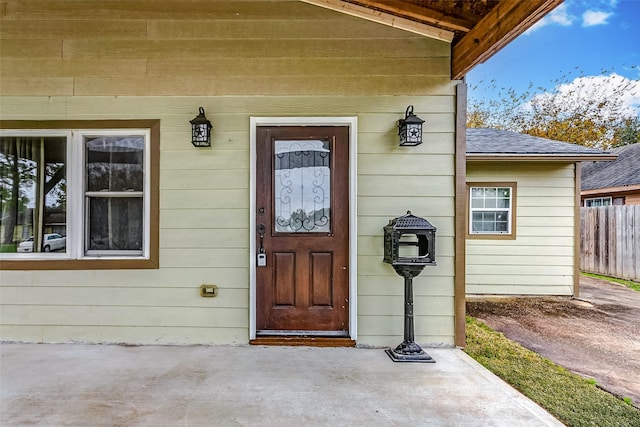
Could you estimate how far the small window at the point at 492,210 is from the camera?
544 centimetres

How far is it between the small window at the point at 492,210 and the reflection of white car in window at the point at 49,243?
5564mm

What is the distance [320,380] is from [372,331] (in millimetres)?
789

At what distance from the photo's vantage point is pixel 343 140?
9.45 ft

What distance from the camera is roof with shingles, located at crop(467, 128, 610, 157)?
508 centimetres

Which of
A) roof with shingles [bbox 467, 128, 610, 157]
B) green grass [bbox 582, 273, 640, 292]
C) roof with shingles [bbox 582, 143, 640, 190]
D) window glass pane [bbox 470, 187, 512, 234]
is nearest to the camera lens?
roof with shingles [bbox 467, 128, 610, 157]

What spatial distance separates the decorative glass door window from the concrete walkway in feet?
3.61

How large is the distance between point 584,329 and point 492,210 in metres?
2.29

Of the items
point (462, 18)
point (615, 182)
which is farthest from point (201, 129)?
point (615, 182)

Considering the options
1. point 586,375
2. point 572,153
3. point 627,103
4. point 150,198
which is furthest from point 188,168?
point 627,103

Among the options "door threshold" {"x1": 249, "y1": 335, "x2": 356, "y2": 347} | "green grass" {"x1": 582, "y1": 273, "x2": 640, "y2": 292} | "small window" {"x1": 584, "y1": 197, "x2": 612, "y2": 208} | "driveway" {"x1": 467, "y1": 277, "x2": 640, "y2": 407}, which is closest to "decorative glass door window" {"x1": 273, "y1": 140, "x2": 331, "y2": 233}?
"door threshold" {"x1": 249, "y1": 335, "x2": 356, "y2": 347}

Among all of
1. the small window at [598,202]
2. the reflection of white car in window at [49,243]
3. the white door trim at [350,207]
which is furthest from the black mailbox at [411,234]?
the small window at [598,202]

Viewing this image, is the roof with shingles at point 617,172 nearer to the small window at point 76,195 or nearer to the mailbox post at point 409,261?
the mailbox post at point 409,261

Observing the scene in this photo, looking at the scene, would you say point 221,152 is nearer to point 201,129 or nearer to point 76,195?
point 201,129

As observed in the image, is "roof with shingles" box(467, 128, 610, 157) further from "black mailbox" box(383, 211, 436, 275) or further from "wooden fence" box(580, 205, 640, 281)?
"black mailbox" box(383, 211, 436, 275)
